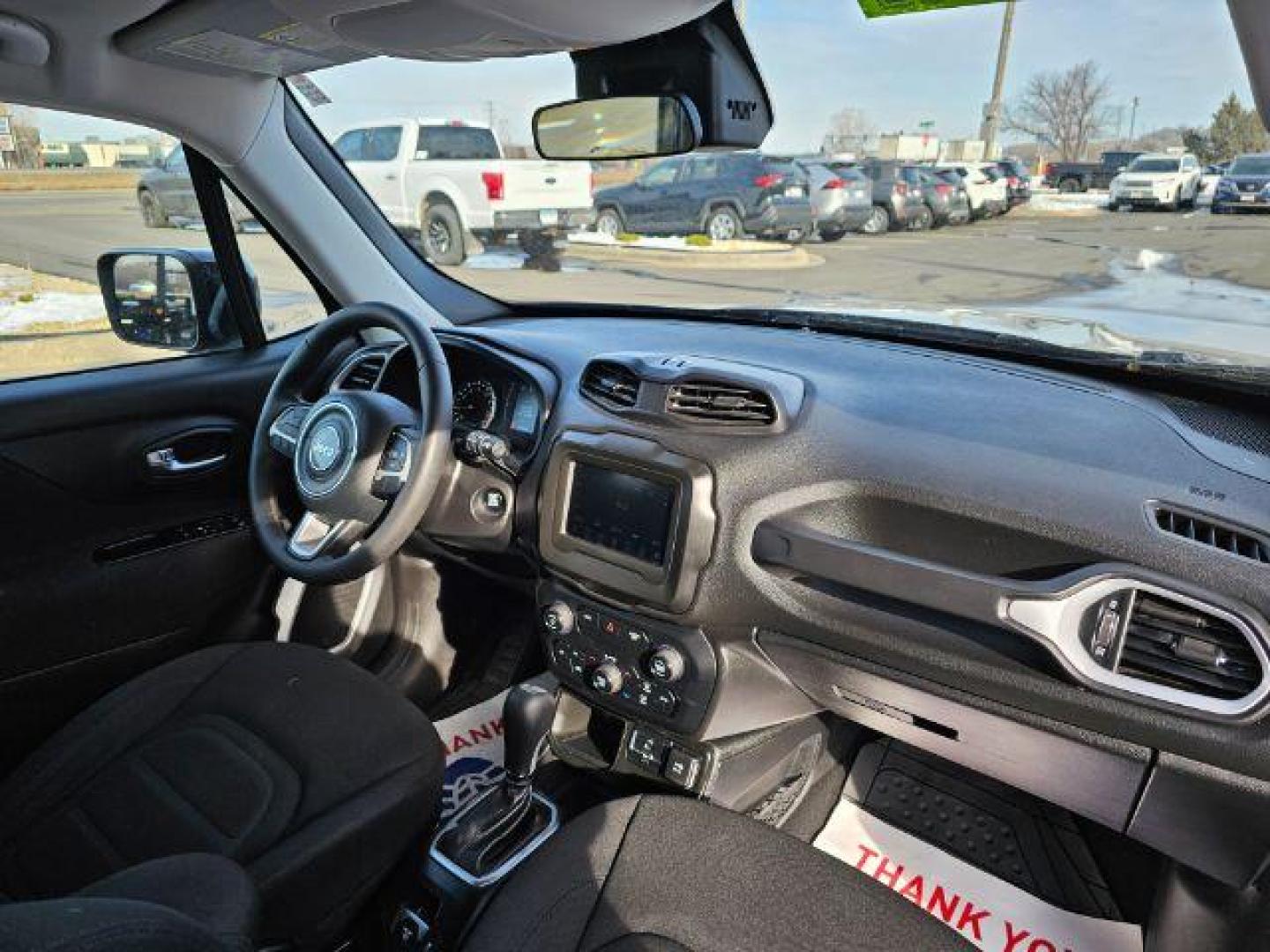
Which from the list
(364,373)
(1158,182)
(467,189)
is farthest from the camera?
(467,189)

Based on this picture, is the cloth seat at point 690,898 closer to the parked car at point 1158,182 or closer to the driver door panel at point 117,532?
the driver door panel at point 117,532

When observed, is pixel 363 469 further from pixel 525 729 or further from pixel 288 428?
pixel 525 729

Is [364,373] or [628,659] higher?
[364,373]

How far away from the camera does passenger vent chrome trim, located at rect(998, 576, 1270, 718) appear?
152 cm

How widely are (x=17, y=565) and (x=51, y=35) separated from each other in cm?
118

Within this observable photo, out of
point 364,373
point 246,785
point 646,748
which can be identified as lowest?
point 646,748

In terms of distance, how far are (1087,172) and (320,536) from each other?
98.1 inches

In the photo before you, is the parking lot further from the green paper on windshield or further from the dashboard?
the green paper on windshield

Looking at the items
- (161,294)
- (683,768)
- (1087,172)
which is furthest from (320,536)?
(1087,172)

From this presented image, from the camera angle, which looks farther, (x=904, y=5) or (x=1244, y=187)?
(x=1244, y=187)

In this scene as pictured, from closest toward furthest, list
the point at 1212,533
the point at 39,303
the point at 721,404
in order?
the point at 1212,533
the point at 721,404
the point at 39,303

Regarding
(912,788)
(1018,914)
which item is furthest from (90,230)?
(1018,914)

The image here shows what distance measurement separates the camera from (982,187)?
4.70 meters

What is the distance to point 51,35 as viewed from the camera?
2.02 meters
